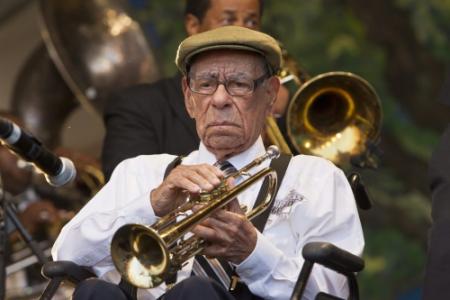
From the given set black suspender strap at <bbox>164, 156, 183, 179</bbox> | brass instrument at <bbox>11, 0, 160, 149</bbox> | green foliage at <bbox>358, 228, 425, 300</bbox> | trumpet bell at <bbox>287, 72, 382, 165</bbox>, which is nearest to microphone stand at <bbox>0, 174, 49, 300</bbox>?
black suspender strap at <bbox>164, 156, 183, 179</bbox>

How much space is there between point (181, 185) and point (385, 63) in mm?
5022

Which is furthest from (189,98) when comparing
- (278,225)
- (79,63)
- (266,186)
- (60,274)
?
(79,63)

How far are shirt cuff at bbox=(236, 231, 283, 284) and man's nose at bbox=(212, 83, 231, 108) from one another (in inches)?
21.5

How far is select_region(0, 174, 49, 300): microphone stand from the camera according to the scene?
584 cm

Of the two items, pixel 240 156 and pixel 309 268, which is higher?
pixel 240 156

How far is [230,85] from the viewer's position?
574 centimetres

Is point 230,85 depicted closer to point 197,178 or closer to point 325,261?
point 197,178

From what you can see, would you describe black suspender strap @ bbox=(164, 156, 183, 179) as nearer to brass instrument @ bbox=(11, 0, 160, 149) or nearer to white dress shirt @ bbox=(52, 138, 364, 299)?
white dress shirt @ bbox=(52, 138, 364, 299)

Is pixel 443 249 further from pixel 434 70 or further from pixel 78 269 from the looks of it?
pixel 434 70

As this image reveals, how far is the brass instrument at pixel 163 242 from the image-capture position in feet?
17.1

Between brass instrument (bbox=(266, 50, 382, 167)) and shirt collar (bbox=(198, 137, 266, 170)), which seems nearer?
shirt collar (bbox=(198, 137, 266, 170))

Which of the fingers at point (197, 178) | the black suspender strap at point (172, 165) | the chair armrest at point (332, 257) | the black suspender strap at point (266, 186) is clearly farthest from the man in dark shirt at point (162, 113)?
the chair armrest at point (332, 257)

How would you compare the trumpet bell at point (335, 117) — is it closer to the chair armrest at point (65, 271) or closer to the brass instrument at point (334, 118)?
the brass instrument at point (334, 118)

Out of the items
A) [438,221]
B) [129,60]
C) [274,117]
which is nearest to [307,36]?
[129,60]
